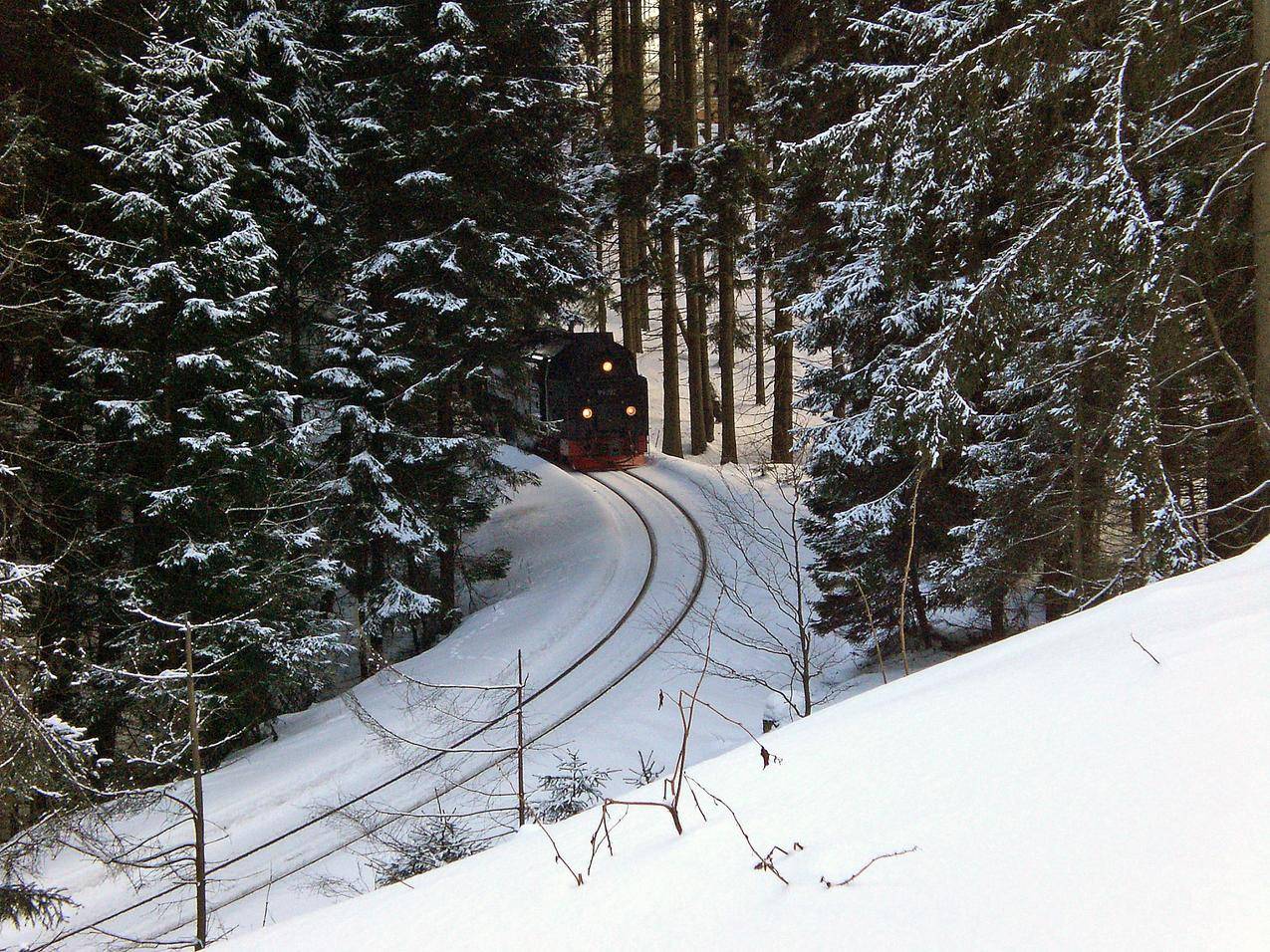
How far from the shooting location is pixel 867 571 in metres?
10.6

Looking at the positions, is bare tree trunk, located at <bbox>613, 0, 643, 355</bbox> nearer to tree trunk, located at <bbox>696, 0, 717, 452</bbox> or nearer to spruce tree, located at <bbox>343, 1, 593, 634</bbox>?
tree trunk, located at <bbox>696, 0, 717, 452</bbox>

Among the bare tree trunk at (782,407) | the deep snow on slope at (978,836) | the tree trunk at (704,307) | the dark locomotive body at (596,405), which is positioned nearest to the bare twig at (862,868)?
the deep snow on slope at (978,836)

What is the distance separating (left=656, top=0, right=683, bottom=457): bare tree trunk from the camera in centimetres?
2320

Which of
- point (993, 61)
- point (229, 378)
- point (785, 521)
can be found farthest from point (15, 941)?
point (785, 521)

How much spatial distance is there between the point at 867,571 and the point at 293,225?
1197cm

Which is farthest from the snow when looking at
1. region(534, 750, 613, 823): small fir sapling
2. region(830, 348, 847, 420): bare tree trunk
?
region(830, 348, 847, 420): bare tree trunk

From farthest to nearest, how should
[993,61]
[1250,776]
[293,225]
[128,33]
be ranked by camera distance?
1. [293,225]
2. [128,33]
3. [993,61]
4. [1250,776]

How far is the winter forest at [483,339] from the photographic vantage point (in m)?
6.61

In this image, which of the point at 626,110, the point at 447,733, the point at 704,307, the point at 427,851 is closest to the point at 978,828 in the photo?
the point at 427,851

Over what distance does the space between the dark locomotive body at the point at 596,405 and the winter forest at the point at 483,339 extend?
4911mm

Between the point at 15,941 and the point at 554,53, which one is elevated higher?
the point at 554,53

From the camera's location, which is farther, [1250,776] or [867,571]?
[867,571]

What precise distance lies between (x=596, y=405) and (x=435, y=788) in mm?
15908

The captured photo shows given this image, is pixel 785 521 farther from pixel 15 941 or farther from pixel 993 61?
pixel 15 941
